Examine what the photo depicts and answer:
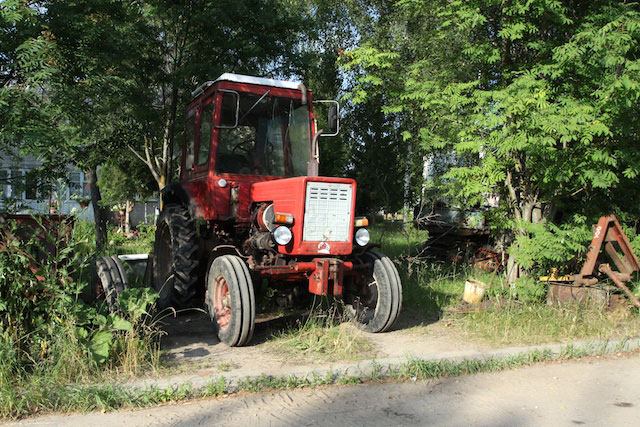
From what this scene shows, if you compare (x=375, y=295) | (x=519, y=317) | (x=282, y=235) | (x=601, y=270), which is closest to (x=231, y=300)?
(x=282, y=235)

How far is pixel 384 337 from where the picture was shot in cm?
607

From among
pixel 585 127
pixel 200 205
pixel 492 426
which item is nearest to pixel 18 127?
pixel 200 205

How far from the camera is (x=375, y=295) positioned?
6.16 metres

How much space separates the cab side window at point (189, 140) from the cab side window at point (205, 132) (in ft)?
1.05

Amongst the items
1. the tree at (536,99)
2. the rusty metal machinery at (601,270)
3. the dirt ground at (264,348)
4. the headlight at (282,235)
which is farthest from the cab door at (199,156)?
the rusty metal machinery at (601,270)

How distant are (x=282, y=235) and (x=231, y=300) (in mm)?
824

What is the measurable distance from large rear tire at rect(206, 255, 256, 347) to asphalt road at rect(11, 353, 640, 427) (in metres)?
1.11

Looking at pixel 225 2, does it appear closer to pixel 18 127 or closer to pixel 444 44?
pixel 444 44

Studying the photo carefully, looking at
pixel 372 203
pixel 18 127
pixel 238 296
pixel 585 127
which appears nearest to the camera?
pixel 18 127

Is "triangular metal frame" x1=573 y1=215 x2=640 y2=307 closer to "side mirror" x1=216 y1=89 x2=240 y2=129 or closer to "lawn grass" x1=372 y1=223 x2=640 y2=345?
"lawn grass" x1=372 y1=223 x2=640 y2=345

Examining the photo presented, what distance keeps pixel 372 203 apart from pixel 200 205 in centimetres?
1148

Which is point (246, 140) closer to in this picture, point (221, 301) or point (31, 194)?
point (221, 301)

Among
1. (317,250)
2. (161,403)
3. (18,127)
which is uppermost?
(18,127)

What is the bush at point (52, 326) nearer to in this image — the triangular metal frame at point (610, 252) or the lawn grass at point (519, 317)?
the lawn grass at point (519, 317)
